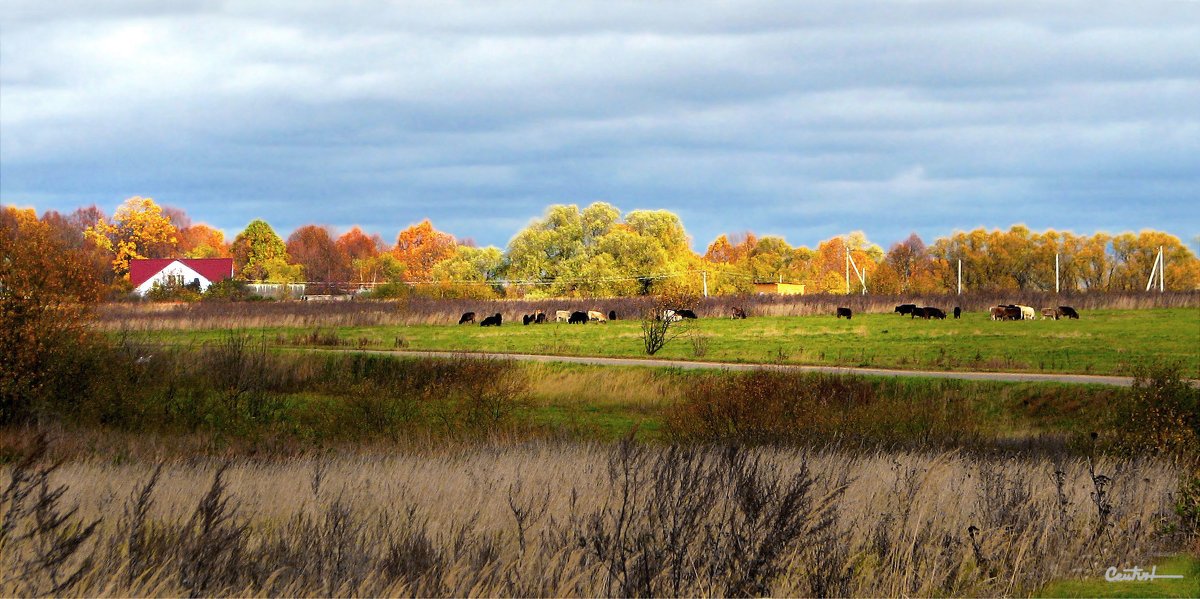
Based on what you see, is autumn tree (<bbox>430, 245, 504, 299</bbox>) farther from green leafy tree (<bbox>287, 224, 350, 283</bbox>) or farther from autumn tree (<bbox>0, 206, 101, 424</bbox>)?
autumn tree (<bbox>0, 206, 101, 424</bbox>)

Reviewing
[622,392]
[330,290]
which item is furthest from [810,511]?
[330,290]

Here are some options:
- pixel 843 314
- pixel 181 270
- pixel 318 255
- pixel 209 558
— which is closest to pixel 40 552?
pixel 209 558

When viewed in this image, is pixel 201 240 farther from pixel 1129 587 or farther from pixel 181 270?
pixel 1129 587

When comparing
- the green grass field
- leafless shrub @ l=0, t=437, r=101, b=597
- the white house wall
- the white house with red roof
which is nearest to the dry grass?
the green grass field

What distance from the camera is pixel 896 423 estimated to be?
2247cm

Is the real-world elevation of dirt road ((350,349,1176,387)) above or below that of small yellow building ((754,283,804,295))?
below

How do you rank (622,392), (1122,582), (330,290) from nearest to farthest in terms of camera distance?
(1122,582) < (622,392) < (330,290)

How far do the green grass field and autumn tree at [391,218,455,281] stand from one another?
2730 inches

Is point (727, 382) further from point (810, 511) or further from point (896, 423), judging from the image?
point (810, 511)

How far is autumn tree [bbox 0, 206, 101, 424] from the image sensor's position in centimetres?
2164

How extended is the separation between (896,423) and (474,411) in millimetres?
9675

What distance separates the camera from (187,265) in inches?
3957

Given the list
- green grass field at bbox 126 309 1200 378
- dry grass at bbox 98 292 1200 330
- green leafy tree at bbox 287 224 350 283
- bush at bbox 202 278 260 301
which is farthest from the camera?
green leafy tree at bbox 287 224 350 283

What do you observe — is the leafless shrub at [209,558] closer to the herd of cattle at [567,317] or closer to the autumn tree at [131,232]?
the herd of cattle at [567,317]
